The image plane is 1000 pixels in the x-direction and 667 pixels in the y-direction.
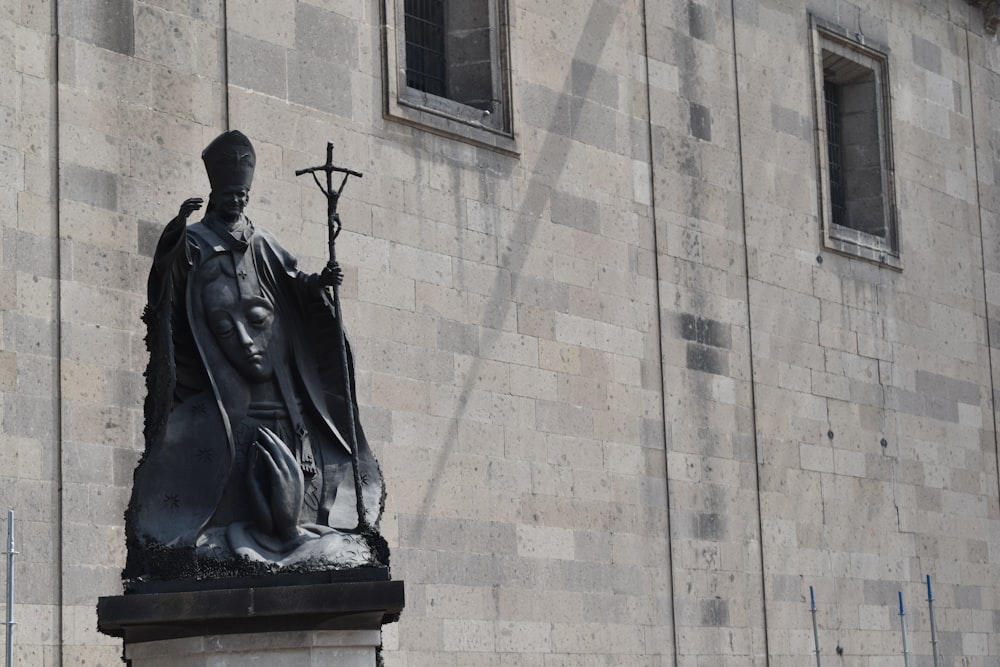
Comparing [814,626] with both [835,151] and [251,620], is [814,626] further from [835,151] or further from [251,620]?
[251,620]

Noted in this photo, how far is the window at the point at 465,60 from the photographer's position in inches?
715

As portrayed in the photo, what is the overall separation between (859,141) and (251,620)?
45.5 ft

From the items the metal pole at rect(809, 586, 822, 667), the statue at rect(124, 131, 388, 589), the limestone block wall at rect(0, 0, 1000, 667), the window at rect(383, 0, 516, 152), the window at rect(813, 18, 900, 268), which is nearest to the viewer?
the statue at rect(124, 131, 388, 589)

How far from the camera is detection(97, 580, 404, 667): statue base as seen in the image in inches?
407

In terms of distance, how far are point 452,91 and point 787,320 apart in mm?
4441

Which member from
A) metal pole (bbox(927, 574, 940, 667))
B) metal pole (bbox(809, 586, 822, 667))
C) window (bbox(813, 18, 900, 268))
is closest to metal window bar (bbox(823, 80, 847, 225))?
window (bbox(813, 18, 900, 268))

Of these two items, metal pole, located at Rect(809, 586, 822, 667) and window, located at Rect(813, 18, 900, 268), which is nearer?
metal pole, located at Rect(809, 586, 822, 667)

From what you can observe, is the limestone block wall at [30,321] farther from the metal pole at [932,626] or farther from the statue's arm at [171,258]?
the metal pole at [932,626]

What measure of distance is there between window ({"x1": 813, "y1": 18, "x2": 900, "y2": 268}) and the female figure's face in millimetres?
12206

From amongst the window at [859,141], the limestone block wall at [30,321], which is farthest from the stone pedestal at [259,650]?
the window at [859,141]

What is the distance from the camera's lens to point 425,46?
18406mm

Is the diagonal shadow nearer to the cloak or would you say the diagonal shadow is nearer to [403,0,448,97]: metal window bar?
[403,0,448,97]: metal window bar

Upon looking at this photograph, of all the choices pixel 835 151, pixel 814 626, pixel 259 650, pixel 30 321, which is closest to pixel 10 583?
pixel 30 321

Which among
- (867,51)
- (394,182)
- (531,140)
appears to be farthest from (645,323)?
(867,51)
